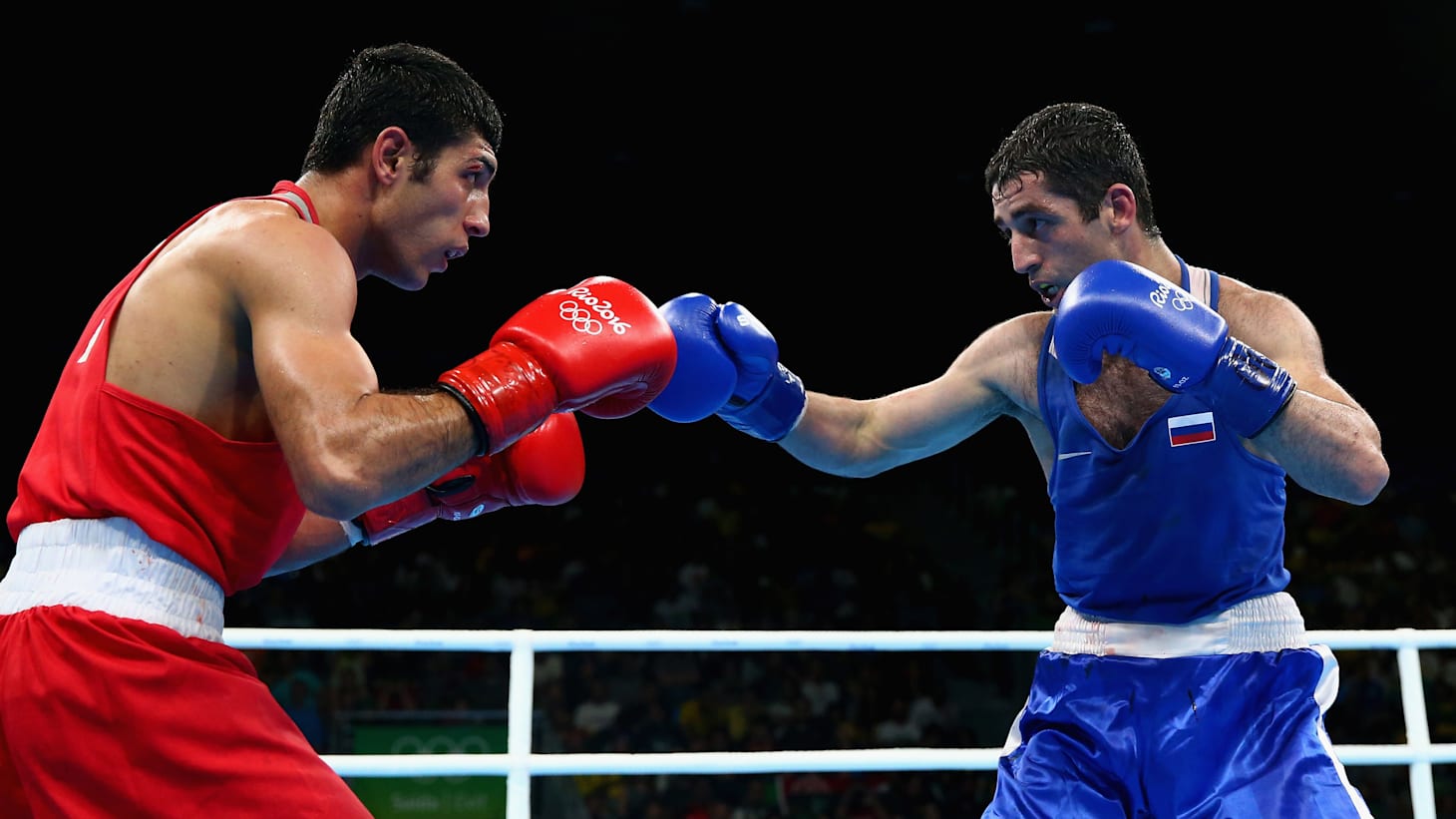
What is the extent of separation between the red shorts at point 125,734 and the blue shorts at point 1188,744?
1193mm

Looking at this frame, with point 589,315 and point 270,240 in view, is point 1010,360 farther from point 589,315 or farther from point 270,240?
point 270,240

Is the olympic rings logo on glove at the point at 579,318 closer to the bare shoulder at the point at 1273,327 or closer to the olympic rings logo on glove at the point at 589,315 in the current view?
the olympic rings logo on glove at the point at 589,315

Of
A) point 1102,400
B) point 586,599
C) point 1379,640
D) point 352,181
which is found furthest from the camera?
point 586,599

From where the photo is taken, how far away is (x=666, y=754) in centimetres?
276

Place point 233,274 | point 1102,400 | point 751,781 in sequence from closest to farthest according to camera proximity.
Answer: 1. point 233,274
2. point 1102,400
3. point 751,781

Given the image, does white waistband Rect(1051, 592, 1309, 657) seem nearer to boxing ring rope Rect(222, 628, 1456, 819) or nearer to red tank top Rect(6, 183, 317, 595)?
boxing ring rope Rect(222, 628, 1456, 819)

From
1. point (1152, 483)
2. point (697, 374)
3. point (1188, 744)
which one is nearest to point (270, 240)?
point (697, 374)

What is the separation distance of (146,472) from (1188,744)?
1.63m

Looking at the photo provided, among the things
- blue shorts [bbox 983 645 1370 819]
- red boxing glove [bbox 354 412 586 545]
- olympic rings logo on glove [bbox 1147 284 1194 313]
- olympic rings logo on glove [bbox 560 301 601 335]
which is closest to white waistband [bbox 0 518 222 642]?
red boxing glove [bbox 354 412 586 545]

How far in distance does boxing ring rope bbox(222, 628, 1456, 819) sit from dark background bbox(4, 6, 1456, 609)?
5.60m

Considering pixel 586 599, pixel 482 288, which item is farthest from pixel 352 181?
pixel 482 288

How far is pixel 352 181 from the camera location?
196 cm

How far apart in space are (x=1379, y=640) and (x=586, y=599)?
216 inches

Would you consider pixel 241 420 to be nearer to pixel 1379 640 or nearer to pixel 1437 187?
pixel 1379 640
